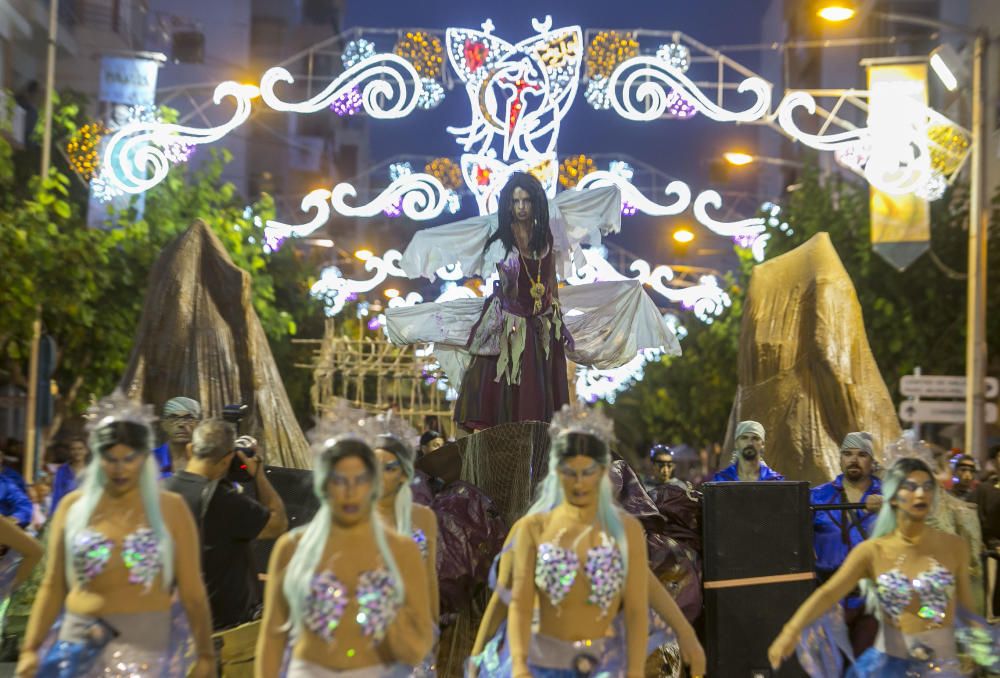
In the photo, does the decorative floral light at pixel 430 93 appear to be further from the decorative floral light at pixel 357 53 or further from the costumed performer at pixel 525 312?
the costumed performer at pixel 525 312

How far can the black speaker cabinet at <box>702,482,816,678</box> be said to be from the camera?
9656 millimetres

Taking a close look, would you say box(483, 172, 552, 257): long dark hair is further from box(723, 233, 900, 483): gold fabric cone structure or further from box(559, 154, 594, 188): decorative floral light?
box(723, 233, 900, 483): gold fabric cone structure

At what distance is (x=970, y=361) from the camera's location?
21203 millimetres

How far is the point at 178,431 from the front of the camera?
403 inches

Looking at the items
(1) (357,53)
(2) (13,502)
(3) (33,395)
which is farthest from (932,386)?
(2) (13,502)

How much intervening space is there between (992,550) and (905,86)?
6822 millimetres

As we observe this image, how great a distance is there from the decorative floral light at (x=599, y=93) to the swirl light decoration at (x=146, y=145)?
9.83ft

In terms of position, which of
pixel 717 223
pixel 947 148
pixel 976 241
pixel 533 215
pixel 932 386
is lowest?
pixel 932 386

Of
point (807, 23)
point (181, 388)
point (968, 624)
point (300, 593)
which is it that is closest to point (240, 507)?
point (300, 593)

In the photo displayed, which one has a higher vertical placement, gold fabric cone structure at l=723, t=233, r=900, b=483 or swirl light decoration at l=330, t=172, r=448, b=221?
swirl light decoration at l=330, t=172, r=448, b=221

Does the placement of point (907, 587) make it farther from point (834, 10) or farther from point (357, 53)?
point (834, 10)

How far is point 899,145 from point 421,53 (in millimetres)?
4558

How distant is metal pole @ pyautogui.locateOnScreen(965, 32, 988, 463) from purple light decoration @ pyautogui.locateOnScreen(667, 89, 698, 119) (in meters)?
6.35

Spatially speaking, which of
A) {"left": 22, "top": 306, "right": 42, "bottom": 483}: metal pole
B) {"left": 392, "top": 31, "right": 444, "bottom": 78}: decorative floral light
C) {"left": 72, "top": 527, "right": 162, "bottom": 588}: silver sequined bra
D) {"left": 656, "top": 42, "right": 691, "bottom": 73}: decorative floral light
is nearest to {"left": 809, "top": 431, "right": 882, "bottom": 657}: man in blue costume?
{"left": 72, "top": 527, "right": 162, "bottom": 588}: silver sequined bra
